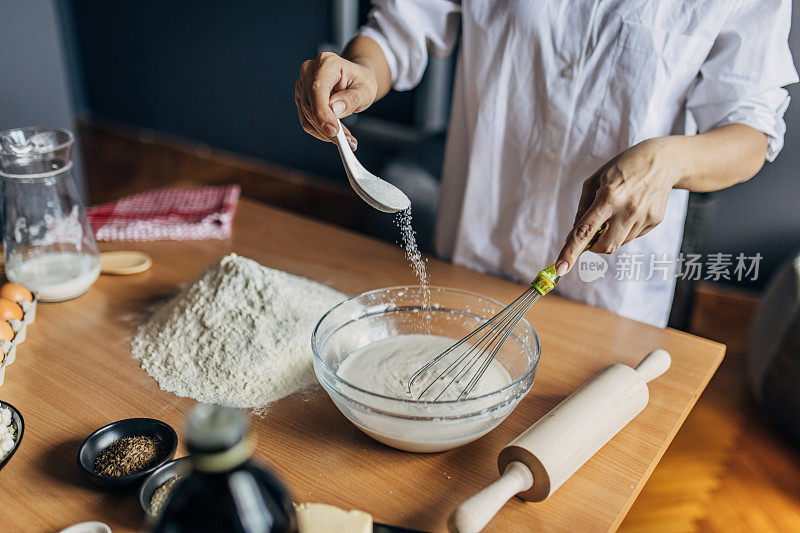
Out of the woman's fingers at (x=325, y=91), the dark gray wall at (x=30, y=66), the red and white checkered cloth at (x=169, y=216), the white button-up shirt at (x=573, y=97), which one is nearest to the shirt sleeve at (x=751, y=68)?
the white button-up shirt at (x=573, y=97)

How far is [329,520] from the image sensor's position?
629mm

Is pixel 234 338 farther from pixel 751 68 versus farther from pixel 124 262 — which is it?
pixel 751 68

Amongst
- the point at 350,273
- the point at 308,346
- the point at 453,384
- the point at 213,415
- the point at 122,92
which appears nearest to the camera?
the point at 213,415

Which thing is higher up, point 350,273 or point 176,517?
point 176,517

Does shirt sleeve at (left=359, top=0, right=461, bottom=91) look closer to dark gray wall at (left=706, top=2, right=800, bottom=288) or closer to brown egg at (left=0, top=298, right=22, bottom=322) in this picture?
brown egg at (left=0, top=298, right=22, bottom=322)

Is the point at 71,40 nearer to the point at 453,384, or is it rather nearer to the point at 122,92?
the point at 122,92

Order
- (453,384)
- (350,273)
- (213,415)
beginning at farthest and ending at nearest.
Result: 1. (350,273)
2. (453,384)
3. (213,415)

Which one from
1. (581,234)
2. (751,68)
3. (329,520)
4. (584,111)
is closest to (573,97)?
(584,111)

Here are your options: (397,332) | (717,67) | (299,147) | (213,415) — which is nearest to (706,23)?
(717,67)

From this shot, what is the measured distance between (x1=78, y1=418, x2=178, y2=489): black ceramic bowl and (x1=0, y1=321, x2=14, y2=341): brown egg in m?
0.27

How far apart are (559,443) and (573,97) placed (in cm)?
70

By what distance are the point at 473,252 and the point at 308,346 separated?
1.72ft

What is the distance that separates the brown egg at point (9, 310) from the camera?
0.96 meters

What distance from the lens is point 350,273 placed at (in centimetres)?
121
